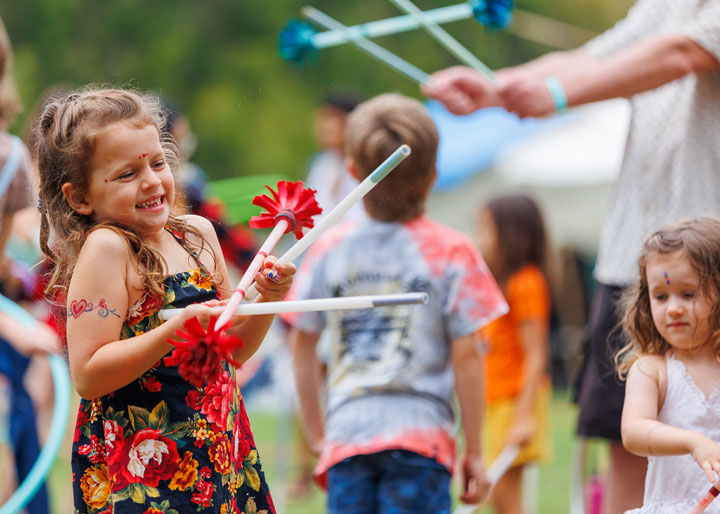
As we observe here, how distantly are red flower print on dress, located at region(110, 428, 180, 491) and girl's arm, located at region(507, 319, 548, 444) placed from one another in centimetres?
272

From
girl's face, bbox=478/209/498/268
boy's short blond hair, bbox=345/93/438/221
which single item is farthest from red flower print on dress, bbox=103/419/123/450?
girl's face, bbox=478/209/498/268

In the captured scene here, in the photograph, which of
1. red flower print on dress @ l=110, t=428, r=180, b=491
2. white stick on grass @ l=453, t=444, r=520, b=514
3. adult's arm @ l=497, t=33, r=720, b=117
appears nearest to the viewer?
red flower print on dress @ l=110, t=428, r=180, b=491

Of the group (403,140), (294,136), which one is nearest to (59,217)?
(403,140)

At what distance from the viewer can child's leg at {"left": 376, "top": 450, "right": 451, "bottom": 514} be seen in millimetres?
2949

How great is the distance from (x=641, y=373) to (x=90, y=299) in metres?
1.17

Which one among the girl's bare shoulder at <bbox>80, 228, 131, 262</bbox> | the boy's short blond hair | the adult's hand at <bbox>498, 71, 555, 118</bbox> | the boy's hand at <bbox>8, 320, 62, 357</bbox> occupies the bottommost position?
the girl's bare shoulder at <bbox>80, 228, 131, 262</bbox>

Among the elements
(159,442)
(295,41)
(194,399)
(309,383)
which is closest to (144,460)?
(159,442)

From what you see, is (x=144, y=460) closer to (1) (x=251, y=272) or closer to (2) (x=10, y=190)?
(1) (x=251, y=272)

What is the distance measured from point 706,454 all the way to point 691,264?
17.6 inches

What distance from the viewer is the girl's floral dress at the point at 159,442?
7.00 ft

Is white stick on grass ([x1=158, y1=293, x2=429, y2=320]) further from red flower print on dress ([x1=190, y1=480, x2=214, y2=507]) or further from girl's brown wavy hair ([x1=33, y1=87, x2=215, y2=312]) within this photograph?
red flower print on dress ([x1=190, y1=480, x2=214, y2=507])

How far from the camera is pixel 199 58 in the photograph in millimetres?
15969

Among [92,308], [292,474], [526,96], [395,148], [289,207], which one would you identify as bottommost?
[292,474]

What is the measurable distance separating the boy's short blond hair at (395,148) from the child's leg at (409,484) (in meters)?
0.68
